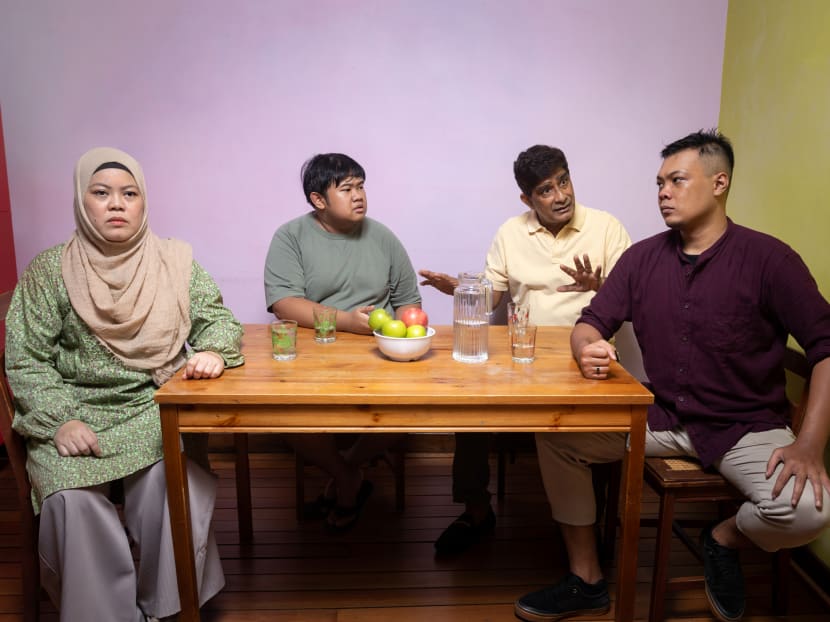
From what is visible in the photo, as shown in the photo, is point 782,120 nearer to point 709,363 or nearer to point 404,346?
point 709,363

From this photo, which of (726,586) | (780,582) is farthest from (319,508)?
(780,582)

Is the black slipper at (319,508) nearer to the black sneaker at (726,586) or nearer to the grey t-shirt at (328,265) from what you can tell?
the grey t-shirt at (328,265)

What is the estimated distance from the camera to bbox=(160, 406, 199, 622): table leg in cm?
165

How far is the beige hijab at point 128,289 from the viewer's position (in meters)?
1.86

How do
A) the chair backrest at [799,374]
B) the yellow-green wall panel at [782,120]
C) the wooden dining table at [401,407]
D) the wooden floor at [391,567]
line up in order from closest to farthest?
the wooden dining table at [401,407]
the chair backrest at [799,374]
the wooden floor at [391,567]
the yellow-green wall panel at [782,120]

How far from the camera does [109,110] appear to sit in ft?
9.41

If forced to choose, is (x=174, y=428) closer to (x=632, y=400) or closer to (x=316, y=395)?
(x=316, y=395)

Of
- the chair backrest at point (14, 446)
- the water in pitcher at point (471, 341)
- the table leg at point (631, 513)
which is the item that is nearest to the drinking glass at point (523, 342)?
the water in pitcher at point (471, 341)

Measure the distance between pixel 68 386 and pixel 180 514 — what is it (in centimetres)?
51

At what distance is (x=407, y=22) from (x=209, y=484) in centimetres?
205

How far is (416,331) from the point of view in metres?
1.87

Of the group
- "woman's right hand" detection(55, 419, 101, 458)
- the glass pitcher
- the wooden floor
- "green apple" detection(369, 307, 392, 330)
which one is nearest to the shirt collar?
the glass pitcher

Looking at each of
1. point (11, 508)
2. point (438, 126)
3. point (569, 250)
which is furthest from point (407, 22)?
point (11, 508)

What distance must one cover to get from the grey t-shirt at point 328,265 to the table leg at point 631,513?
1.19 metres
